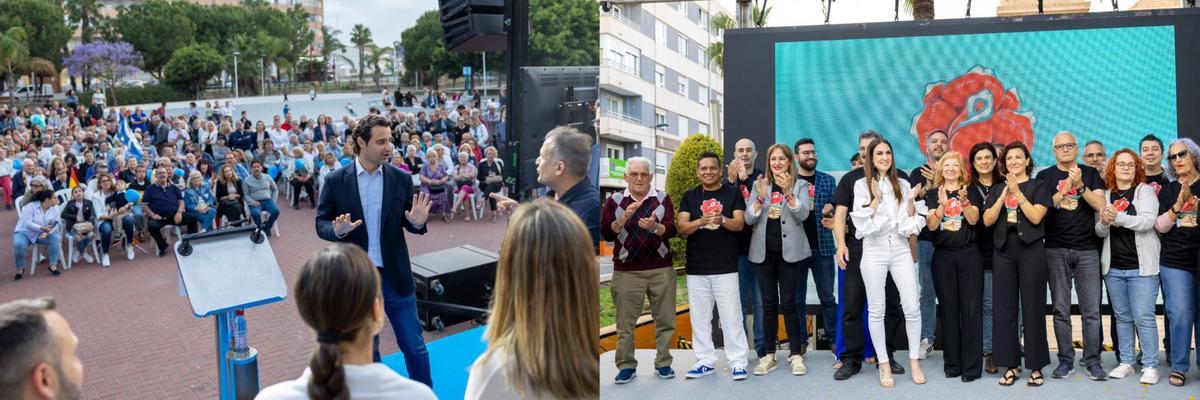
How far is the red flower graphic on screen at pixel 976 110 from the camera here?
6082 mm

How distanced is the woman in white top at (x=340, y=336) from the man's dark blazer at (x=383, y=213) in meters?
2.12

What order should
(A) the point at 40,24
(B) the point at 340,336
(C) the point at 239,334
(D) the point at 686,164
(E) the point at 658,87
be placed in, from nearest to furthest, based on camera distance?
(B) the point at 340,336 → (C) the point at 239,334 → (D) the point at 686,164 → (E) the point at 658,87 → (A) the point at 40,24

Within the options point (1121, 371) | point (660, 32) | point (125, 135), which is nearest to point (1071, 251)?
point (1121, 371)

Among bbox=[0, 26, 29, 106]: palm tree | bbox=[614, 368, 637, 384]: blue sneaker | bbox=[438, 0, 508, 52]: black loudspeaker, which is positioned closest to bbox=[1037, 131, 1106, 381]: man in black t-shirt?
bbox=[614, 368, 637, 384]: blue sneaker

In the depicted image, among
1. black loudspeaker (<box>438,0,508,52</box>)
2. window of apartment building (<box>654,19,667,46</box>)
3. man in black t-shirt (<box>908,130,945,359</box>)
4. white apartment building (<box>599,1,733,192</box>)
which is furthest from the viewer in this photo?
window of apartment building (<box>654,19,667,46</box>)

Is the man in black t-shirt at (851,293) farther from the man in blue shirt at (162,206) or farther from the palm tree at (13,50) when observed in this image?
the palm tree at (13,50)

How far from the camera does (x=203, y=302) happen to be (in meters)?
3.58

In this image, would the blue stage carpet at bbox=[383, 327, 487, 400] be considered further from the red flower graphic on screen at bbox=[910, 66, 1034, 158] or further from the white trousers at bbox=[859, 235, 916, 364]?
the red flower graphic on screen at bbox=[910, 66, 1034, 158]

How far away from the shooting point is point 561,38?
6.36m

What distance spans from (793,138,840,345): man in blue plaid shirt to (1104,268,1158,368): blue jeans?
156 centimetres

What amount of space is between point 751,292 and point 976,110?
7.27 ft

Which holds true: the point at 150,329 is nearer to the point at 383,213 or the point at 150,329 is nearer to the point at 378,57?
the point at 383,213

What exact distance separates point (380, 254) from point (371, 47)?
7788 cm

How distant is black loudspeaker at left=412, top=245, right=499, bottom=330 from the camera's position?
648 centimetres
